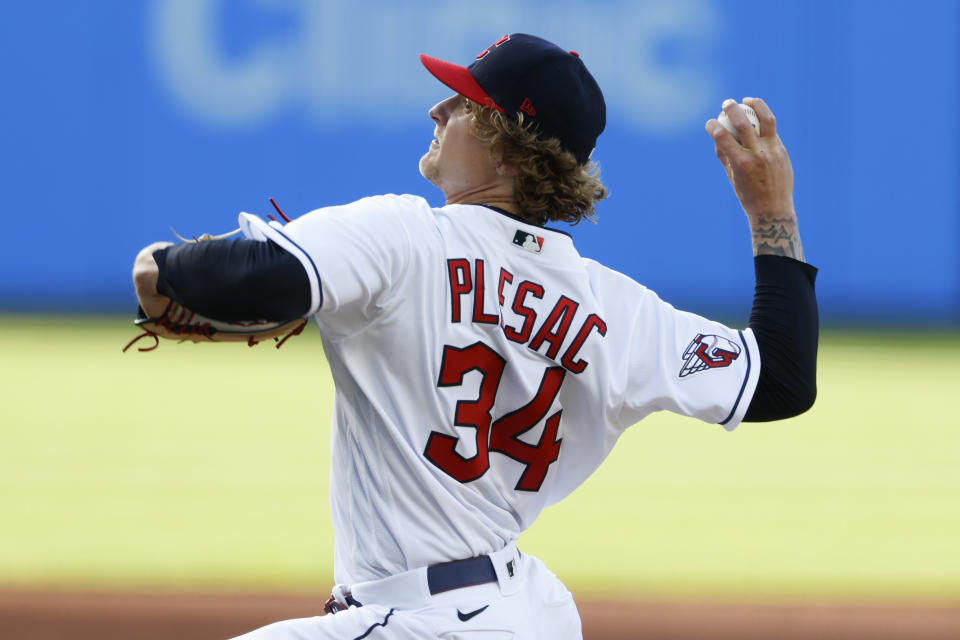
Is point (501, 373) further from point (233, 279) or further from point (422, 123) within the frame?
point (422, 123)

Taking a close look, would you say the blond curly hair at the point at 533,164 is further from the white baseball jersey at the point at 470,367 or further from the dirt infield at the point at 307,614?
the dirt infield at the point at 307,614

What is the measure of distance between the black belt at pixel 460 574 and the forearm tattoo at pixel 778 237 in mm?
627

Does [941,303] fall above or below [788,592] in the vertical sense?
above

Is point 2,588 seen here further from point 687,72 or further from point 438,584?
point 687,72

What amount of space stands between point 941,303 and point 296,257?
25.1 feet

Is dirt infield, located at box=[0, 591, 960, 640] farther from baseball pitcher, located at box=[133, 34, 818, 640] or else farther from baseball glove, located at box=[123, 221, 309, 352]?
baseball glove, located at box=[123, 221, 309, 352]

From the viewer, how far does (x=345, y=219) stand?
4.15 ft

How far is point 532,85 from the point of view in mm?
1506

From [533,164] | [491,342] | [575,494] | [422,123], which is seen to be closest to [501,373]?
[491,342]

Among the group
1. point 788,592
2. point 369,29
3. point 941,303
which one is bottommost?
point 788,592

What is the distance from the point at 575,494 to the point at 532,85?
4.76m

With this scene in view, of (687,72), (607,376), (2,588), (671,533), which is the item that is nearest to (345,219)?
(607,376)

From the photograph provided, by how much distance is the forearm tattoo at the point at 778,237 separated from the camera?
5.28 feet

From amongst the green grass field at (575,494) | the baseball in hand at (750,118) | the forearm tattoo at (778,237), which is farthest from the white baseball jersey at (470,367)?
the green grass field at (575,494)
